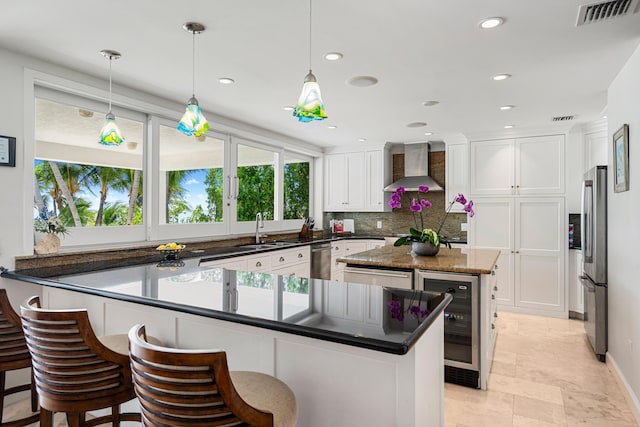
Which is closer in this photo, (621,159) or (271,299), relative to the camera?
(271,299)

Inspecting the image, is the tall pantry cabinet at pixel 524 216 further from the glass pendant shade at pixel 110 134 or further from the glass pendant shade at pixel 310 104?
the glass pendant shade at pixel 110 134

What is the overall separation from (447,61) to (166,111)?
2.60 metres

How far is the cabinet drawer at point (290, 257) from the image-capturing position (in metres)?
4.42

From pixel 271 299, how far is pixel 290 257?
3010mm

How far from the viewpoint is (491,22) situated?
213cm

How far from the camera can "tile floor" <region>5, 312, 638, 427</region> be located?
2366 mm

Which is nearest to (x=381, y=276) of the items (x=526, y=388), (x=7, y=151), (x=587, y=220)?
(x=526, y=388)

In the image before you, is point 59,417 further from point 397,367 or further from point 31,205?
point 397,367

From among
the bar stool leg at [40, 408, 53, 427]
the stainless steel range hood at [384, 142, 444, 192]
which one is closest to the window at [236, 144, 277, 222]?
the stainless steel range hood at [384, 142, 444, 192]

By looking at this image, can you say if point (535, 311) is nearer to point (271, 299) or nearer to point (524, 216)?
point (524, 216)

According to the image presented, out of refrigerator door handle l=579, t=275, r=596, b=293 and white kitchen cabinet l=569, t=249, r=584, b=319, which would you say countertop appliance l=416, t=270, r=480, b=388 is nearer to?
refrigerator door handle l=579, t=275, r=596, b=293

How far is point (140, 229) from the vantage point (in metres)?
3.53

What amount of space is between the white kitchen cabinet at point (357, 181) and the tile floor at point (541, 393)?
9.62 ft

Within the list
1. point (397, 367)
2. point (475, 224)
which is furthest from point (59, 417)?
point (475, 224)
